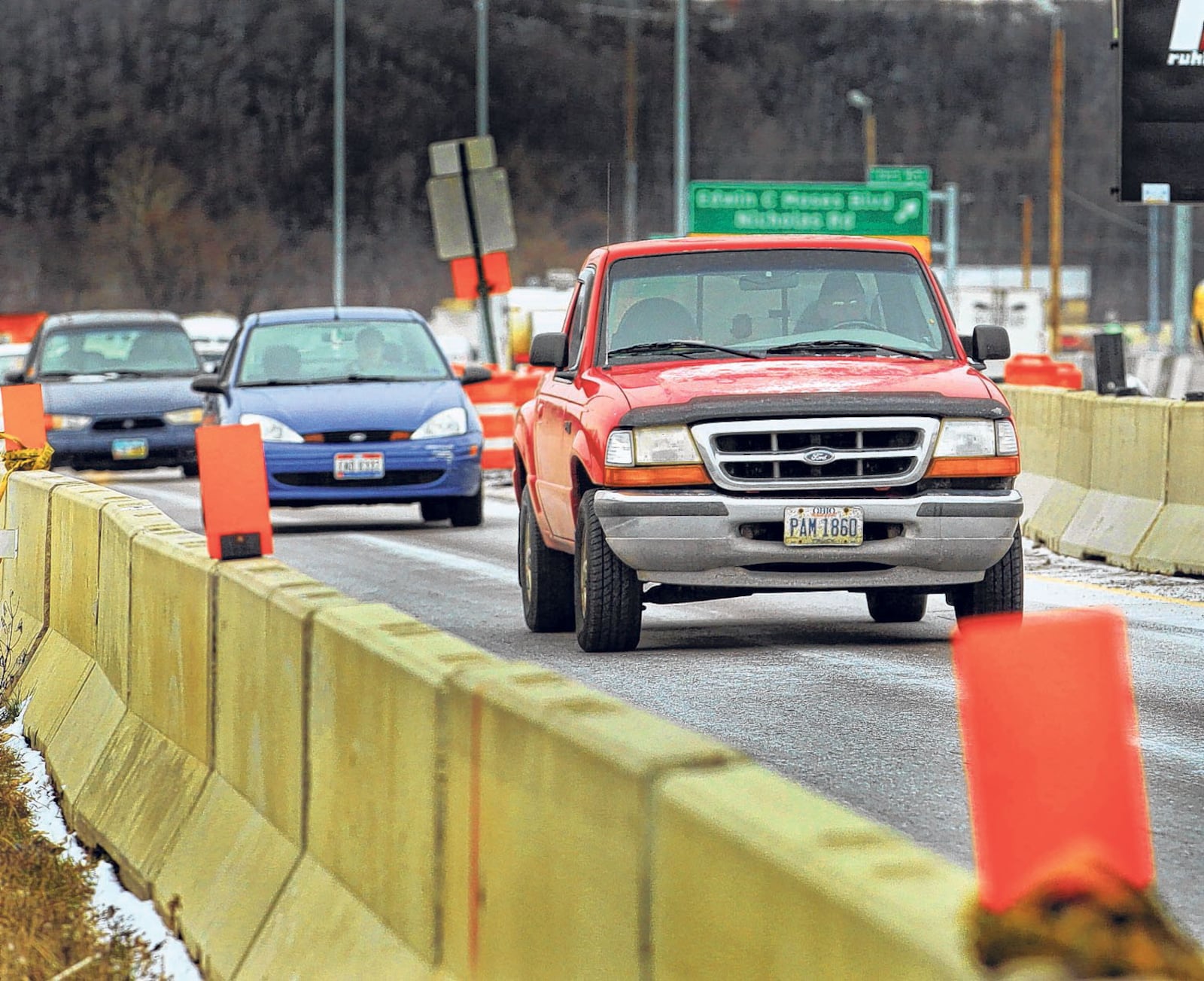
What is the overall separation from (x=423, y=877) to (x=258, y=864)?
1256mm

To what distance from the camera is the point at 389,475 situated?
1791 cm

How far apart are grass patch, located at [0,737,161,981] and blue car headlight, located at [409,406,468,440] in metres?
10.8

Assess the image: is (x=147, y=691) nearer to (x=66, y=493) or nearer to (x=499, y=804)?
(x=66, y=493)

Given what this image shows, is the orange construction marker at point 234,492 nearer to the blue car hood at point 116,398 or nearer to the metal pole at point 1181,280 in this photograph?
the blue car hood at point 116,398

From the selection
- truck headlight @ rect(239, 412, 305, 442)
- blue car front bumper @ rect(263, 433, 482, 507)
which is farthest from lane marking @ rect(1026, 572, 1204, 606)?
truck headlight @ rect(239, 412, 305, 442)

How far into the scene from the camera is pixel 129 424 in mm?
23828

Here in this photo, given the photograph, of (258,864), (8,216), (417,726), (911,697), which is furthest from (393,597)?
(8,216)

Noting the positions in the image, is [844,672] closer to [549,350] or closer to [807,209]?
[549,350]

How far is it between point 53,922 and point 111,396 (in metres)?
18.6

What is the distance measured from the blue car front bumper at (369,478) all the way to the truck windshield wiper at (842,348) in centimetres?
783

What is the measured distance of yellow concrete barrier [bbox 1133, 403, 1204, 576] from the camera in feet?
45.8

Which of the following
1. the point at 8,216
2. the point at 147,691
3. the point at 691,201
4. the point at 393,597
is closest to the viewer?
→ the point at 147,691

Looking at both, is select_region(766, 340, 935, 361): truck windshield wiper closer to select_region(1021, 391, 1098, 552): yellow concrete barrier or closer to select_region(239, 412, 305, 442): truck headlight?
select_region(1021, 391, 1098, 552): yellow concrete barrier

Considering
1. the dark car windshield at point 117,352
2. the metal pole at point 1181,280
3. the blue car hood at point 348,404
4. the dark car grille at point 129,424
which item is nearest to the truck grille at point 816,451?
the blue car hood at point 348,404
